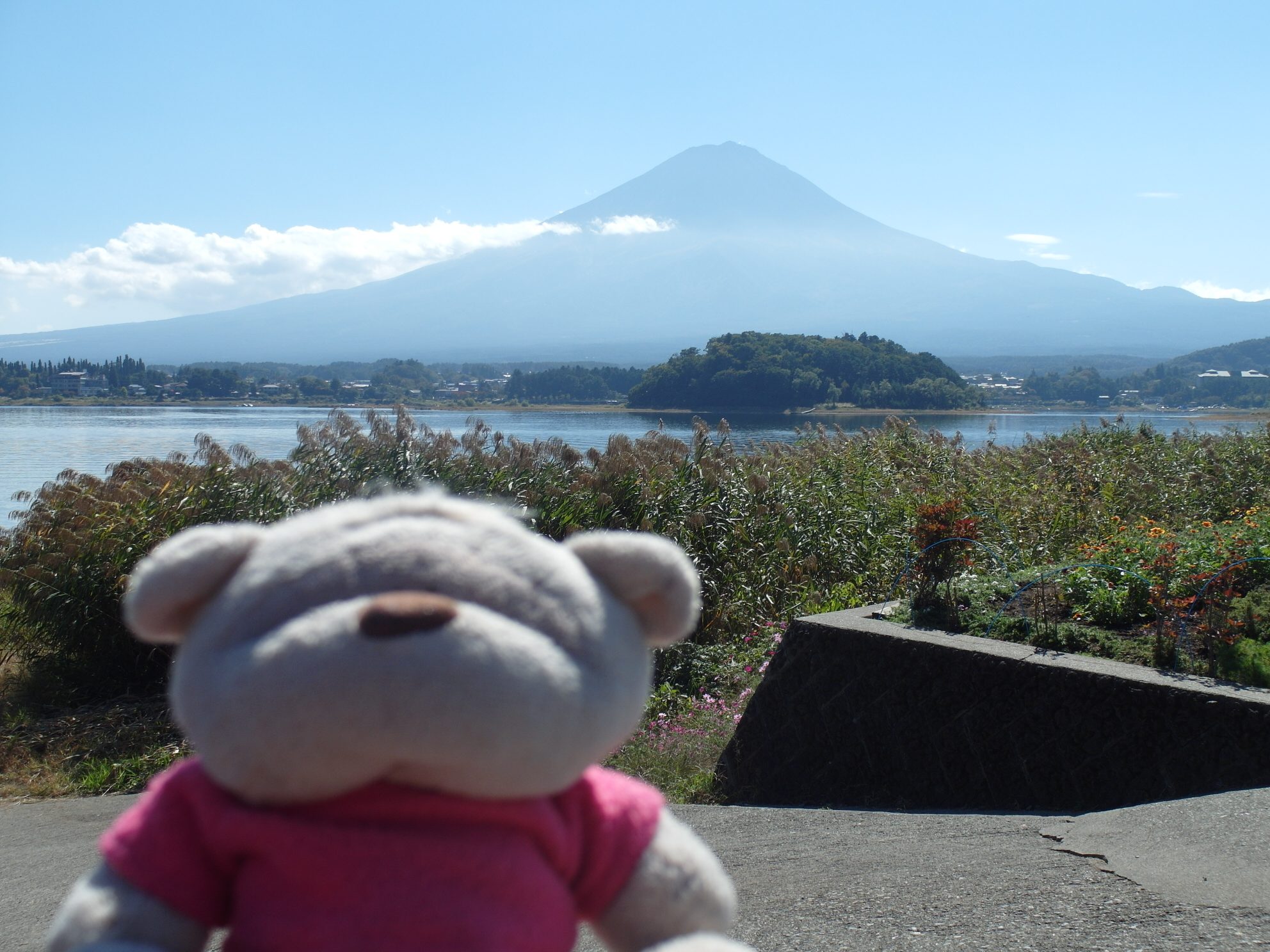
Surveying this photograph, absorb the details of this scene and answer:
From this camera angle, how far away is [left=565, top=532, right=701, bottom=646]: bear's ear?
1581mm

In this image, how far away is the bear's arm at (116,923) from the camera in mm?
1344

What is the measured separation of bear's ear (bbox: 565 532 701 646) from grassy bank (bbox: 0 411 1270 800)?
411 centimetres

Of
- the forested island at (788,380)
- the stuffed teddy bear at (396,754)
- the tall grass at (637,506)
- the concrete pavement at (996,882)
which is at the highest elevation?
the forested island at (788,380)

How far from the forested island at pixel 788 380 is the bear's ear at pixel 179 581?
63.7 ft

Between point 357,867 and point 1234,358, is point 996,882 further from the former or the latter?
point 1234,358

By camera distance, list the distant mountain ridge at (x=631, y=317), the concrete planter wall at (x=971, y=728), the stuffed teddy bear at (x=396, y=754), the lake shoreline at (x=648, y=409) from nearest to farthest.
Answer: the stuffed teddy bear at (x=396, y=754), the concrete planter wall at (x=971, y=728), the lake shoreline at (x=648, y=409), the distant mountain ridge at (x=631, y=317)

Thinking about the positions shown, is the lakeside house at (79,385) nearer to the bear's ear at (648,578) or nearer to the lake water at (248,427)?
the lake water at (248,427)

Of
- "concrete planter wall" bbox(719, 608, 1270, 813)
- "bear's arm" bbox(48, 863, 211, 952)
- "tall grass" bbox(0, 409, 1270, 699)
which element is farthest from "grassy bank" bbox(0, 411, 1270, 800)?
"bear's arm" bbox(48, 863, 211, 952)

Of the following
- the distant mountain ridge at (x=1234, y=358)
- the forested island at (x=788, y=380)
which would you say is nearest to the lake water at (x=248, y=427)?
the forested island at (x=788, y=380)

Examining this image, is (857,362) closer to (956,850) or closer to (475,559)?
(956,850)

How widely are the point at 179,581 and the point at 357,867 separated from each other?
18.7 inches

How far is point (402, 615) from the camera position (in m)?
1.34

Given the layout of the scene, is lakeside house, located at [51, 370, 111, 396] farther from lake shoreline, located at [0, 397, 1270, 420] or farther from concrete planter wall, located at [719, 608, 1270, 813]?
concrete planter wall, located at [719, 608, 1270, 813]

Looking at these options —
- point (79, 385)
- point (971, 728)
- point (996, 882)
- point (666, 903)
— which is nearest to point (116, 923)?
point (666, 903)
